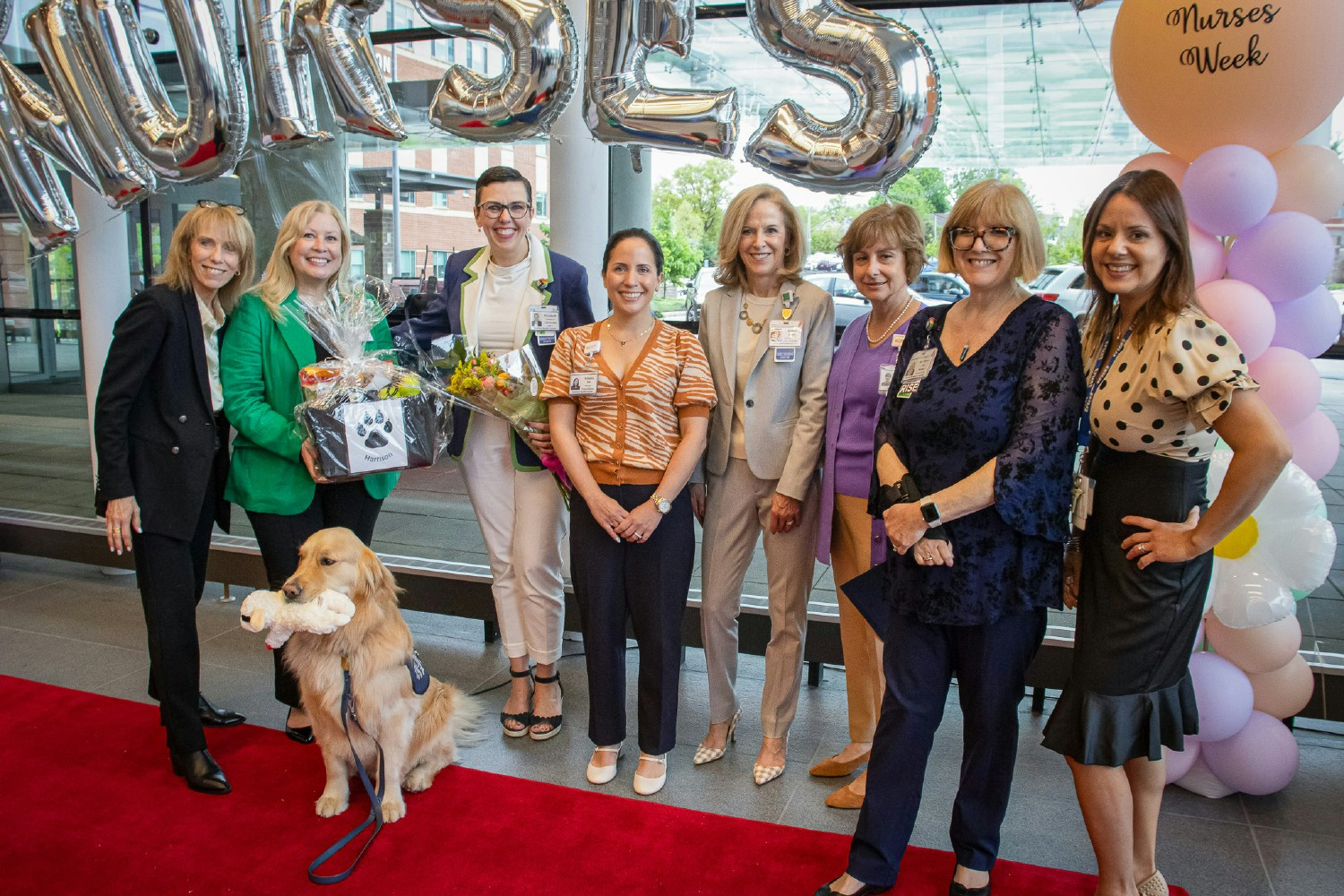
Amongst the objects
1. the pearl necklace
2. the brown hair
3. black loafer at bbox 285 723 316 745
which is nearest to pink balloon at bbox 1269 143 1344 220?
the brown hair

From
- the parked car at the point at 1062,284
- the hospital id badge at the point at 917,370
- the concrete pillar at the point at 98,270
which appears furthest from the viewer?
the concrete pillar at the point at 98,270

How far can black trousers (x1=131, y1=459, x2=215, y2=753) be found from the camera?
286cm

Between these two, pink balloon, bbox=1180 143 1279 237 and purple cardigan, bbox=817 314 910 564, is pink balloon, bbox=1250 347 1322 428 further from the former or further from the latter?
purple cardigan, bbox=817 314 910 564

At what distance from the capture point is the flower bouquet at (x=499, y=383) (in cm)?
301

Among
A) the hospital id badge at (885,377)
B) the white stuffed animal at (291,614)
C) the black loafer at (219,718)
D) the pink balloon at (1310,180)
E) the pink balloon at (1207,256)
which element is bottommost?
the black loafer at (219,718)

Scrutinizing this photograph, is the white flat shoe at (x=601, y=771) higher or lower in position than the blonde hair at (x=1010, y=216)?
lower

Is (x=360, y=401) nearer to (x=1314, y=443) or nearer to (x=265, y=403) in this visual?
(x=265, y=403)

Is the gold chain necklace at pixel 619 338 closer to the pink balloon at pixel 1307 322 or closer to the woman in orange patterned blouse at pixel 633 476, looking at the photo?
the woman in orange patterned blouse at pixel 633 476

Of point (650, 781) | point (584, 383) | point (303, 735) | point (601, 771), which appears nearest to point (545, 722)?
point (601, 771)

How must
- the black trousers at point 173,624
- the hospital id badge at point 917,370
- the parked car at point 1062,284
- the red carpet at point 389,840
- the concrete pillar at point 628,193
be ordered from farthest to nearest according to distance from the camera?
the concrete pillar at point 628,193
the parked car at point 1062,284
the black trousers at point 173,624
the red carpet at point 389,840
the hospital id badge at point 917,370

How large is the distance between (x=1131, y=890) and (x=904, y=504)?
101cm

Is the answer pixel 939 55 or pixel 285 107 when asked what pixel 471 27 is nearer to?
pixel 285 107

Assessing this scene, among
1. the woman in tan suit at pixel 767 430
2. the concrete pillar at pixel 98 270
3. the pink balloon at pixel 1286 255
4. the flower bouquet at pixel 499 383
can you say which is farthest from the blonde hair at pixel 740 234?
the concrete pillar at pixel 98 270

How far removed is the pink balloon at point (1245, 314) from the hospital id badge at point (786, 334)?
1057 mm
